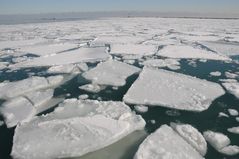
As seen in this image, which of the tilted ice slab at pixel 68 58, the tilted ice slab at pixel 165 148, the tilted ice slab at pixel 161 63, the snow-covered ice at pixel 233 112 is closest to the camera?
the tilted ice slab at pixel 165 148

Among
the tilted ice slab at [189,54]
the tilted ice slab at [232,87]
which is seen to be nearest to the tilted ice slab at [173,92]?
the tilted ice slab at [232,87]

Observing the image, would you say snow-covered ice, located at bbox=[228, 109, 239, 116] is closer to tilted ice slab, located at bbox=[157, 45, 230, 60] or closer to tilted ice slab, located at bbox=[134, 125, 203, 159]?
tilted ice slab, located at bbox=[134, 125, 203, 159]

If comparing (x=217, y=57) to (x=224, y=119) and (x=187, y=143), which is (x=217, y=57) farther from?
(x=187, y=143)

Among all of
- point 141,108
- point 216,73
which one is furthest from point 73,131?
point 216,73

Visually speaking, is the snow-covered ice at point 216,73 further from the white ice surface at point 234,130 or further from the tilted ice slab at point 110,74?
the white ice surface at point 234,130

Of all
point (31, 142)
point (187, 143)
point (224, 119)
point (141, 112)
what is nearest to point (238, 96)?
point (224, 119)
